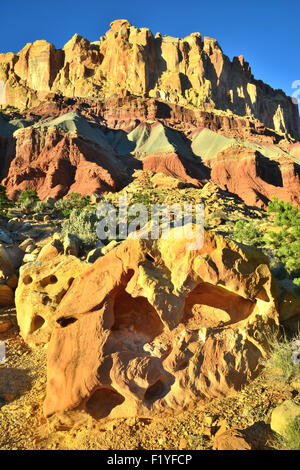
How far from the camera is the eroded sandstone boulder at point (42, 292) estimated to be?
19.3 feet

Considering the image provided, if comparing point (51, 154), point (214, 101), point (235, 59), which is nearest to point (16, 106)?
point (51, 154)

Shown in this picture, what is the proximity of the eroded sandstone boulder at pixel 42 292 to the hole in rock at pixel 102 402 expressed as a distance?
2127 millimetres

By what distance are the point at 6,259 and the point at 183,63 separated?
76.0m

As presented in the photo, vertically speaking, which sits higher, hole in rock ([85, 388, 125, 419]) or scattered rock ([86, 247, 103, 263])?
scattered rock ([86, 247, 103, 263])

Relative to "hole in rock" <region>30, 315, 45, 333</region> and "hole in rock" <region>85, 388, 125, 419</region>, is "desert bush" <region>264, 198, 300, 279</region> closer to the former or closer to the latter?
"hole in rock" <region>85, 388, 125, 419</region>

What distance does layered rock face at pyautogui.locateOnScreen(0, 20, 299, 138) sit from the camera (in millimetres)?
64000

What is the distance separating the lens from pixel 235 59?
83312mm

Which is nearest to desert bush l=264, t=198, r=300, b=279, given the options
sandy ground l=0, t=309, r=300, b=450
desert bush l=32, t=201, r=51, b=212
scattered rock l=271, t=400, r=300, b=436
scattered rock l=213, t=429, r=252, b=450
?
sandy ground l=0, t=309, r=300, b=450

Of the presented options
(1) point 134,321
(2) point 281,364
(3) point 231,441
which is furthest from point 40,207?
(3) point 231,441

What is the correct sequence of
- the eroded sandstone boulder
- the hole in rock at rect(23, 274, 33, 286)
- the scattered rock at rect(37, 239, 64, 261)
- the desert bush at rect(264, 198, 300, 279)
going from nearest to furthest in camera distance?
the eroded sandstone boulder, the hole in rock at rect(23, 274, 33, 286), the scattered rock at rect(37, 239, 64, 261), the desert bush at rect(264, 198, 300, 279)

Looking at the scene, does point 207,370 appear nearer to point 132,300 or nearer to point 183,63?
point 132,300

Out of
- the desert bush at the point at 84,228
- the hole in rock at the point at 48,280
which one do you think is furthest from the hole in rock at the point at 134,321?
the desert bush at the point at 84,228

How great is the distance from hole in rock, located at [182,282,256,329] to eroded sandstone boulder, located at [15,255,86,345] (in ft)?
7.50

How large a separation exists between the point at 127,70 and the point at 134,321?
235ft
